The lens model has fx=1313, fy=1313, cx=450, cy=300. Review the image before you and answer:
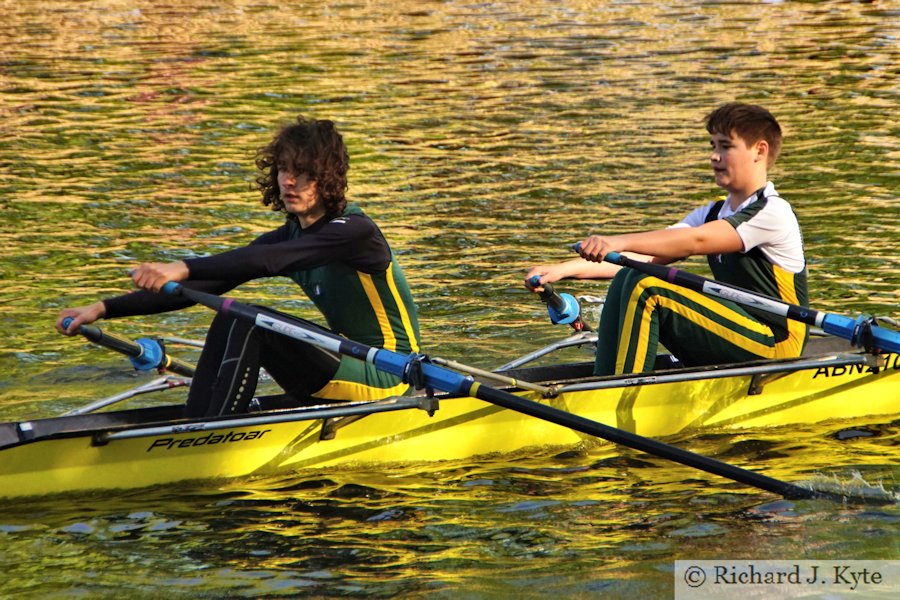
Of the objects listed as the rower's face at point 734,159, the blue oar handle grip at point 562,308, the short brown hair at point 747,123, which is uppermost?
the short brown hair at point 747,123

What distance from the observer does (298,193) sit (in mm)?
6758

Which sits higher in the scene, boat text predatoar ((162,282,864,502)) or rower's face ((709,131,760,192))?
rower's face ((709,131,760,192))

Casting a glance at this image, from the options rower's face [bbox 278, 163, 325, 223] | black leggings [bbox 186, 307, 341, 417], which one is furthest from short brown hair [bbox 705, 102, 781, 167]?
black leggings [bbox 186, 307, 341, 417]

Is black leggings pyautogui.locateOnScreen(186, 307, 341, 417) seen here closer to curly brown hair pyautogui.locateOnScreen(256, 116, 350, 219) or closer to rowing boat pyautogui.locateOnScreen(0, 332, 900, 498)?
rowing boat pyautogui.locateOnScreen(0, 332, 900, 498)

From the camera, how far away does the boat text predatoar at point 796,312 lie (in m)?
7.16

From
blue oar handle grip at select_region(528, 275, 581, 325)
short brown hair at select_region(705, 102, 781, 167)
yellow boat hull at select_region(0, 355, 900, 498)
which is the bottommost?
yellow boat hull at select_region(0, 355, 900, 498)

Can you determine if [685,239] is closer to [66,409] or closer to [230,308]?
[230,308]

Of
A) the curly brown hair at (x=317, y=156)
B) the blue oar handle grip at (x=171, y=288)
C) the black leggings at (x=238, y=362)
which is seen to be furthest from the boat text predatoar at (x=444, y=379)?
the curly brown hair at (x=317, y=156)

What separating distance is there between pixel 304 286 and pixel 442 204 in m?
7.75

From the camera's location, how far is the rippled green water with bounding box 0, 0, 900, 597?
20.5 ft

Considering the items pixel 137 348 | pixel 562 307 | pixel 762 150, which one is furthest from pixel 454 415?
pixel 762 150

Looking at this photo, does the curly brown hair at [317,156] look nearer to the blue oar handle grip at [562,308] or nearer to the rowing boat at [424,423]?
the rowing boat at [424,423]

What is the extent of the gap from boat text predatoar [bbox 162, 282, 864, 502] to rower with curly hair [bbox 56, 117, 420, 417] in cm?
18

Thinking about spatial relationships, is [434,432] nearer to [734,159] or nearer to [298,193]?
[298,193]
